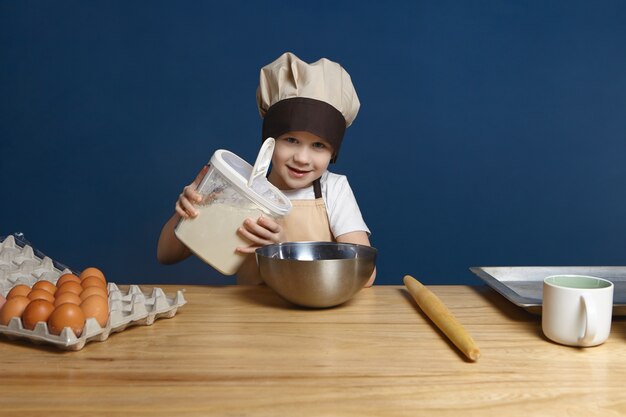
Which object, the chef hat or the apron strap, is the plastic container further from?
the apron strap

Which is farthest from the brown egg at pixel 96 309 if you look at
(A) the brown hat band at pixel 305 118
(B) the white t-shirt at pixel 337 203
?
(B) the white t-shirt at pixel 337 203

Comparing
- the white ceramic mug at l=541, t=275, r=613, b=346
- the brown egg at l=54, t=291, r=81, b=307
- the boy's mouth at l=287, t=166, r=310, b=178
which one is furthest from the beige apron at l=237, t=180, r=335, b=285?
the white ceramic mug at l=541, t=275, r=613, b=346

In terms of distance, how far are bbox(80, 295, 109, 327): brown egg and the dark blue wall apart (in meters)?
1.51

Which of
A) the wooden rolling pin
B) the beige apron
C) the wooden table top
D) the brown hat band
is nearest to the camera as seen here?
the wooden table top

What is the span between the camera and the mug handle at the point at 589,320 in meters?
0.79

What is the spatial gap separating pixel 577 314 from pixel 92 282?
2.32 feet

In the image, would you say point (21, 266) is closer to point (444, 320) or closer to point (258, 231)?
point (258, 231)

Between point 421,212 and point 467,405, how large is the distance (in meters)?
1.81

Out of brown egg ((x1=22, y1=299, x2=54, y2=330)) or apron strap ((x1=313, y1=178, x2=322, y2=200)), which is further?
apron strap ((x1=313, y1=178, x2=322, y2=200))

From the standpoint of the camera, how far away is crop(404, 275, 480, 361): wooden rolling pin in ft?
2.52

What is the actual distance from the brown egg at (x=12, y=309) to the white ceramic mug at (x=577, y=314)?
2.35ft

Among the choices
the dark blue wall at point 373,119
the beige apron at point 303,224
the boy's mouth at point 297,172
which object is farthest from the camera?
the dark blue wall at point 373,119

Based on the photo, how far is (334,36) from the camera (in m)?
2.29

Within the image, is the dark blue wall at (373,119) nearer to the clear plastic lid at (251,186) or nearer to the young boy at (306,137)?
the young boy at (306,137)
